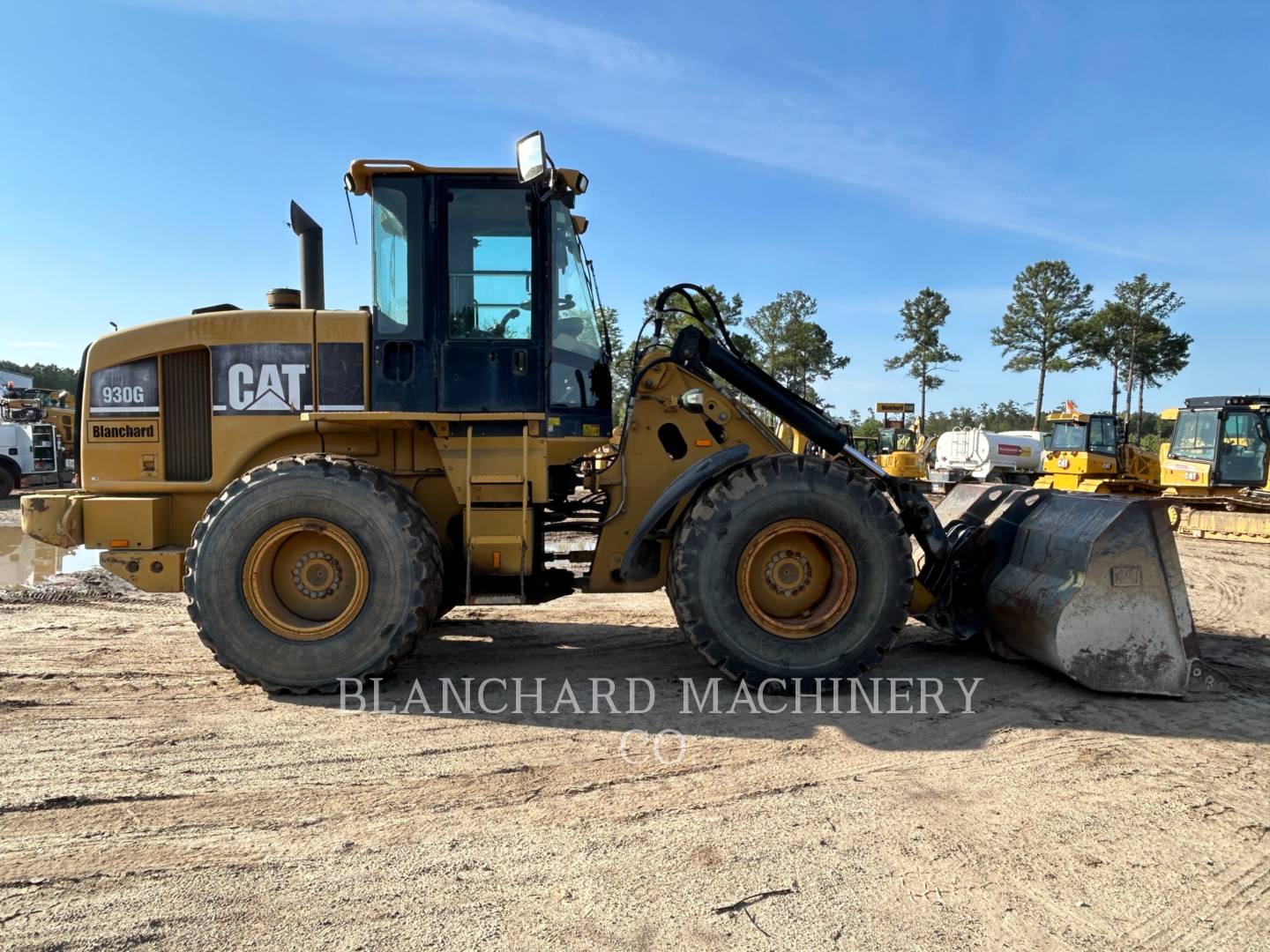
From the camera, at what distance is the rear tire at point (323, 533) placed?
4.42 m

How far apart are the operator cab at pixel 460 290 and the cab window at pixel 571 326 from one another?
2.3 inches

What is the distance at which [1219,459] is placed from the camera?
15750 millimetres

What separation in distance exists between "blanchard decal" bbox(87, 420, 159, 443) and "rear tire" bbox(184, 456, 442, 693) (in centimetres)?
97

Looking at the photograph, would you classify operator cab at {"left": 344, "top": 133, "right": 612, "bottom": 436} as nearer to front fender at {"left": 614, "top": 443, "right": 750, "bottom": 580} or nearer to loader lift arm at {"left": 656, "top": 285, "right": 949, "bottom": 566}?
front fender at {"left": 614, "top": 443, "right": 750, "bottom": 580}

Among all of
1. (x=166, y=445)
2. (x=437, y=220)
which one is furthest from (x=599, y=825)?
(x=166, y=445)

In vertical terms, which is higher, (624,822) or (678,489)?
(678,489)

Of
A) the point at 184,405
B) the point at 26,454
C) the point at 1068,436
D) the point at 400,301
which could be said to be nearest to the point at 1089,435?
the point at 1068,436

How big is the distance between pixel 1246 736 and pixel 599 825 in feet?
11.3

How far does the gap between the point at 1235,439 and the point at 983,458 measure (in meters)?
8.07

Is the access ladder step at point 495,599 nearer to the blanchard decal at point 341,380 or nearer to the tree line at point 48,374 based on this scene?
the blanchard decal at point 341,380

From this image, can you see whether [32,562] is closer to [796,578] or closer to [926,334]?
[796,578]

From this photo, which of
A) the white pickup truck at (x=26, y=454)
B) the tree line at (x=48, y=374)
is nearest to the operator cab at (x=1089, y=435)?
the white pickup truck at (x=26, y=454)

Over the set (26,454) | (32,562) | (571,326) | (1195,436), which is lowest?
(32,562)

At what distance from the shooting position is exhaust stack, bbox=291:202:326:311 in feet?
17.5
